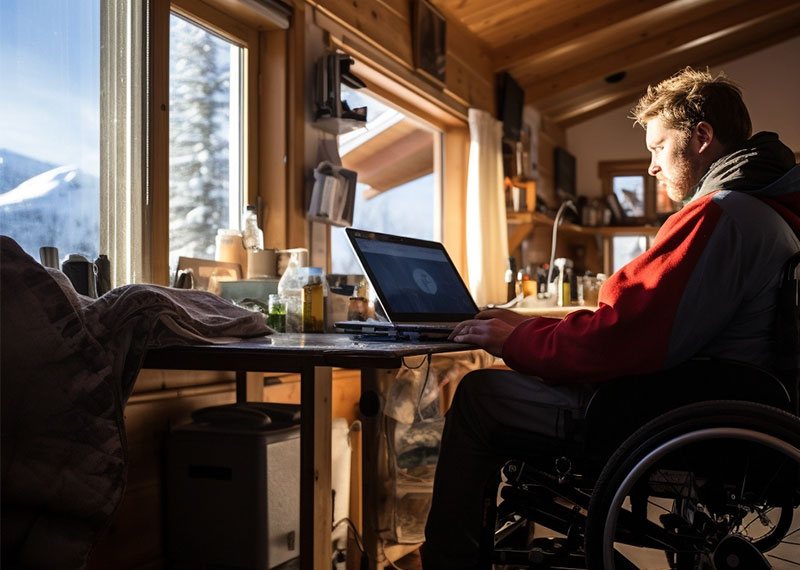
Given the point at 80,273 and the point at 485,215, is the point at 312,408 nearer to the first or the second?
the point at 80,273

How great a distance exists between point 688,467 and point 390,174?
3121 millimetres

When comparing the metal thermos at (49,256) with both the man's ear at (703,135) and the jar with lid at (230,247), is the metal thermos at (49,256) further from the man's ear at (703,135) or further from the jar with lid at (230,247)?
the man's ear at (703,135)

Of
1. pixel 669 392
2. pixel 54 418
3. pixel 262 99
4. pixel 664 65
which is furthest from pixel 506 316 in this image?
pixel 664 65

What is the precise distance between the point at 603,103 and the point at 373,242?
570 centimetres

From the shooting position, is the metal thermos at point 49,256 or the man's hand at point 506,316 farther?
the metal thermos at point 49,256

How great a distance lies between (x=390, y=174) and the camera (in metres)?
4.37

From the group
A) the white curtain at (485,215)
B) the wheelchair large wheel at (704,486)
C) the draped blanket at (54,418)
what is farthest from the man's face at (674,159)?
the white curtain at (485,215)

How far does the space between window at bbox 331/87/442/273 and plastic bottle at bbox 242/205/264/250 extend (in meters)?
0.80

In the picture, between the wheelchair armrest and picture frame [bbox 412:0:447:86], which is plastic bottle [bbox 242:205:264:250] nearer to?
the wheelchair armrest

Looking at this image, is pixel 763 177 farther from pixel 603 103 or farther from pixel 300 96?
pixel 603 103

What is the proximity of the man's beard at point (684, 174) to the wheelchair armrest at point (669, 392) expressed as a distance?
0.49m

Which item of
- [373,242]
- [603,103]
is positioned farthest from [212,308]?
[603,103]

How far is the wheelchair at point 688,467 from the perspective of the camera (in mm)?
1300

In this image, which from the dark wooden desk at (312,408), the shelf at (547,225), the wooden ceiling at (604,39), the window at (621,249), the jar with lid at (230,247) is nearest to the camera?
the dark wooden desk at (312,408)
